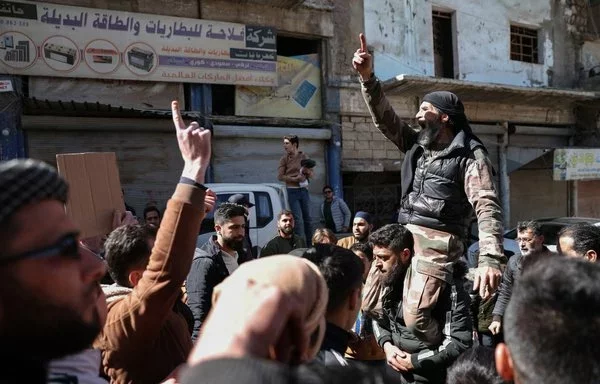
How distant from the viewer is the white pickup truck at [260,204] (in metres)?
7.51

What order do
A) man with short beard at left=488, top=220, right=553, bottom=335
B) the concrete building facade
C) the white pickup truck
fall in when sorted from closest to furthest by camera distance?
man with short beard at left=488, top=220, right=553, bottom=335
the white pickup truck
the concrete building facade

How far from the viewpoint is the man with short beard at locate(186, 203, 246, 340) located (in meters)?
3.58

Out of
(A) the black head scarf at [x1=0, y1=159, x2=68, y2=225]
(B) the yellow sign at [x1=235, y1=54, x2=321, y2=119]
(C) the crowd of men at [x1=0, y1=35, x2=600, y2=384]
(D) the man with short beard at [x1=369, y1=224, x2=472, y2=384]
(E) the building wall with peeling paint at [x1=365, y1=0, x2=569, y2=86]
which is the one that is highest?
(E) the building wall with peeling paint at [x1=365, y1=0, x2=569, y2=86]

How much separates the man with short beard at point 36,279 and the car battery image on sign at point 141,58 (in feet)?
29.1

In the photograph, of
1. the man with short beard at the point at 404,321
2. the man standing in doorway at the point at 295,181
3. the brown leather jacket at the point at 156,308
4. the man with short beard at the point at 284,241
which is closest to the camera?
the brown leather jacket at the point at 156,308

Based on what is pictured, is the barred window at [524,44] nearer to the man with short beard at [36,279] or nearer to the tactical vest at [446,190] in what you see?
the tactical vest at [446,190]

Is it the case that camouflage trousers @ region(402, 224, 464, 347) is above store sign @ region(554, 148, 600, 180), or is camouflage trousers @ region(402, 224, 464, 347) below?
below

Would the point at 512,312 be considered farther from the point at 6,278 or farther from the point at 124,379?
the point at 124,379

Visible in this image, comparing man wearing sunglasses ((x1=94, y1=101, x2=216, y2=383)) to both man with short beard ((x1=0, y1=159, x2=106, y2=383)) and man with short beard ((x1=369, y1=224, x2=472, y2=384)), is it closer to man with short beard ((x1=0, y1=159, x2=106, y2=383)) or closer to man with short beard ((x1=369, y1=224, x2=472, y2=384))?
man with short beard ((x1=0, y1=159, x2=106, y2=383))

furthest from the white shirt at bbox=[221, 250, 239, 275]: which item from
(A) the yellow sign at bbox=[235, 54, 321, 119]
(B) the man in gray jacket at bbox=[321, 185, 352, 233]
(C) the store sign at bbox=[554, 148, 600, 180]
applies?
(C) the store sign at bbox=[554, 148, 600, 180]

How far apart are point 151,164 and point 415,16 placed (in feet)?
23.0

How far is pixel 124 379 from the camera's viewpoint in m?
1.96

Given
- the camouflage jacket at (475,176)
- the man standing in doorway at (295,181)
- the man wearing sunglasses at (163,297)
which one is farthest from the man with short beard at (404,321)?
the man standing in doorway at (295,181)

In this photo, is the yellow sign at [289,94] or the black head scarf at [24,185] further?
the yellow sign at [289,94]
